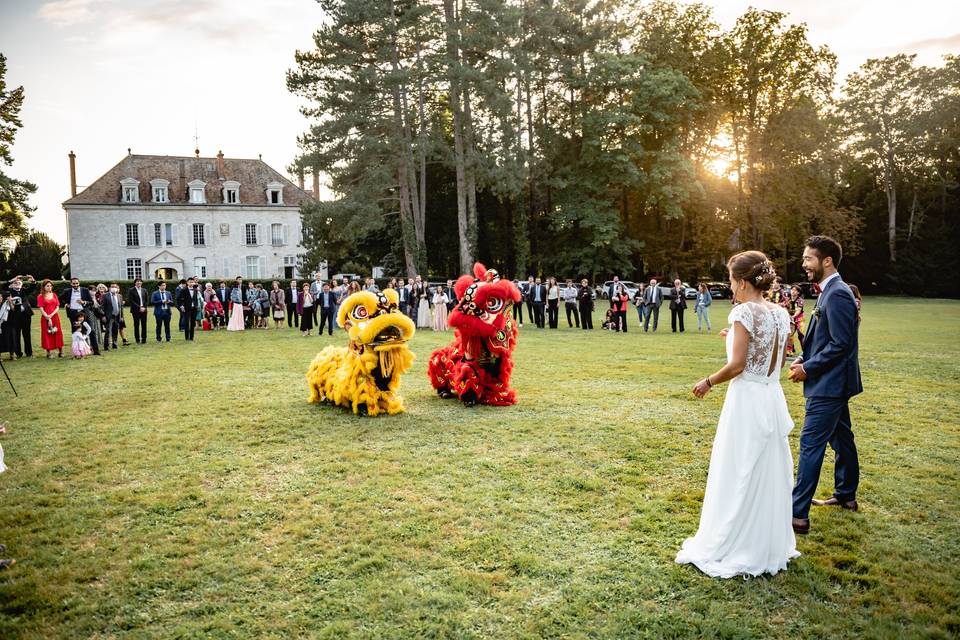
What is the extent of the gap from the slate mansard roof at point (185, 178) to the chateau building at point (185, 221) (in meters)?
0.07

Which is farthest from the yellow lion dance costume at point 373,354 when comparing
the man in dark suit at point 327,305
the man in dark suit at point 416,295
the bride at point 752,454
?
the man in dark suit at point 416,295

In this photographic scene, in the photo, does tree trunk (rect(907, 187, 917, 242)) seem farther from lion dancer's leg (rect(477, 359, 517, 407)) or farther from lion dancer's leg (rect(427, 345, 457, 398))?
lion dancer's leg (rect(427, 345, 457, 398))

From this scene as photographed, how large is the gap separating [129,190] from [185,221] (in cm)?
478

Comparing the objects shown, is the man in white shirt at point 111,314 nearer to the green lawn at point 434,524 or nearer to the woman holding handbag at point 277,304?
the woman holding handbag at point 277,304

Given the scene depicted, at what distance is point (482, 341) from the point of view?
910 cm

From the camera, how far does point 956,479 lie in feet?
19.2

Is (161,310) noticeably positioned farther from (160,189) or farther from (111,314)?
(160,189)

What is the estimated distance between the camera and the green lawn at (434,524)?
3689 mm

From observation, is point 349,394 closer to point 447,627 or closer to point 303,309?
point 447,627

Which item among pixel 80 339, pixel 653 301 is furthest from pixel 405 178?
pixel 80 339

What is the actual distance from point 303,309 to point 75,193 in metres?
42.5

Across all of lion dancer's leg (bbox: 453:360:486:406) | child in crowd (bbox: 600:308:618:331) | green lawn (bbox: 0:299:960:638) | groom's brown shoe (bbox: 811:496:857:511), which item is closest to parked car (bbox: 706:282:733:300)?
child in crowd (bbox: 600:308:618:331)

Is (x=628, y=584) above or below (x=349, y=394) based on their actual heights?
below

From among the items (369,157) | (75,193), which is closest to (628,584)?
(369,157)
